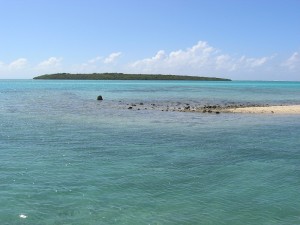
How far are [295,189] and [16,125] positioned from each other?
89.7 ft

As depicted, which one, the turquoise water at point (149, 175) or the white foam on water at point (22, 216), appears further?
the turquoise water at point (149, 175)

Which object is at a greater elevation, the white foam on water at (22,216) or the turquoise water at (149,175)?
the turquoise water at (149,175)

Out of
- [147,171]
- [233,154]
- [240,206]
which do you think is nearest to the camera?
[240,206]

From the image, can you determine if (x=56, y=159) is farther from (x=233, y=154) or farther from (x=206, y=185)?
(x=233, y=154)

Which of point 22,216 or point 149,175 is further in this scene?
point 149,175

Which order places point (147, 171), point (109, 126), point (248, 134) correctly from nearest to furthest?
point (147, 171), point (248, 134), point (109, 126)

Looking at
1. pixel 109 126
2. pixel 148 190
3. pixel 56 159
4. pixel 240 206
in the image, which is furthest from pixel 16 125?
pixel 240 206

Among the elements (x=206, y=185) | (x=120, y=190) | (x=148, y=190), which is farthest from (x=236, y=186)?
(x=120, y=190)

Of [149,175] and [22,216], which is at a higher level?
[149,175]

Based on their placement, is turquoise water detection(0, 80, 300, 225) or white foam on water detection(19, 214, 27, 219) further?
turquoise water detection(0, 80, 300, 225)

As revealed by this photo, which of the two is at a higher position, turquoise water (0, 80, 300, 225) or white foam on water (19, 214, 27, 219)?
turquoise water (0, 80, 300, 225)

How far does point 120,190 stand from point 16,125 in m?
23.2

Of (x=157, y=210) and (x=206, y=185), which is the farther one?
(x=206, y=185)

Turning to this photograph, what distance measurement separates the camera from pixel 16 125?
122 ft
